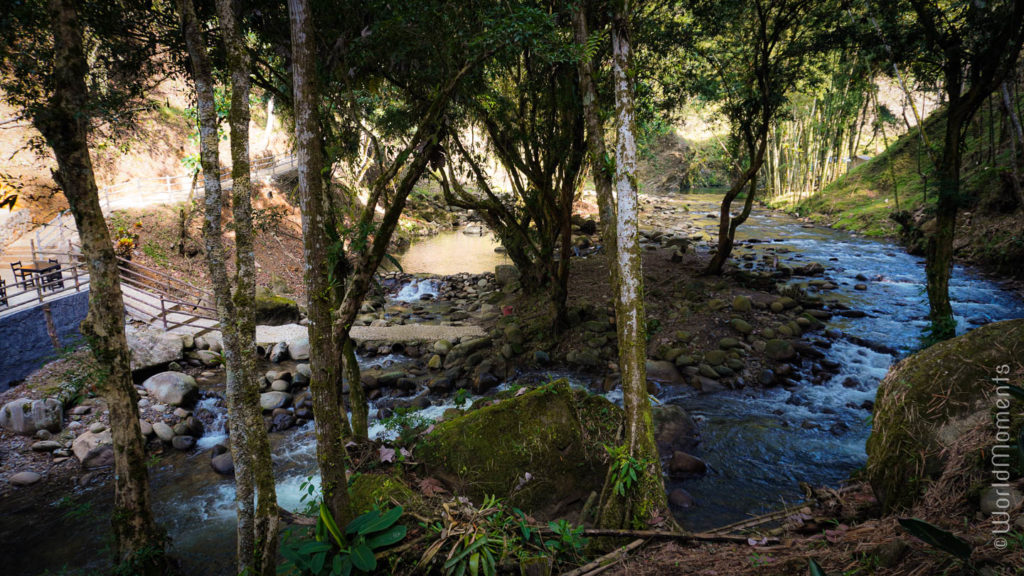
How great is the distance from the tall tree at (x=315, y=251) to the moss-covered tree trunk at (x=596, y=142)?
8.67ft

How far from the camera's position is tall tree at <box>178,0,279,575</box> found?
11.5 feet

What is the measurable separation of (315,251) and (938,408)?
4.77 metres

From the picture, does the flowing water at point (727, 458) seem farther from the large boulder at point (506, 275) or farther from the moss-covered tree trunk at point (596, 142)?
the large boulder at point (506, 275)

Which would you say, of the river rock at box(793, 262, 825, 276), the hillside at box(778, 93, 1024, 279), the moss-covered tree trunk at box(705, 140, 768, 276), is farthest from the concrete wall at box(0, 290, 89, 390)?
the river rock at box(793, 262, 825, 276)

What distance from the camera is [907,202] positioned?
20438 mm

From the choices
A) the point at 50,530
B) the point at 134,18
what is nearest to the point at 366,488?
the point at 50,530

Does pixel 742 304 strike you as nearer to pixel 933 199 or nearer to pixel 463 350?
pixel 463 350

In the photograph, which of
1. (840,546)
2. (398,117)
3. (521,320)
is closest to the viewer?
(840,546)

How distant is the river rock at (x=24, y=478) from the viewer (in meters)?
6.68

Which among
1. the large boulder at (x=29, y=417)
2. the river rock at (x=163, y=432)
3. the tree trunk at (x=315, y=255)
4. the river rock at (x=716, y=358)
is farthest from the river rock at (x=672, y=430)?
the large boulder at (x=29, y=417)

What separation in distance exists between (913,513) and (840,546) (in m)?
0.66

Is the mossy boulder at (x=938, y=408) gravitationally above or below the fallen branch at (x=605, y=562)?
above

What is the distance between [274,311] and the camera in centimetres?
1312

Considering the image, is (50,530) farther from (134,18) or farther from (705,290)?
(705,290)
